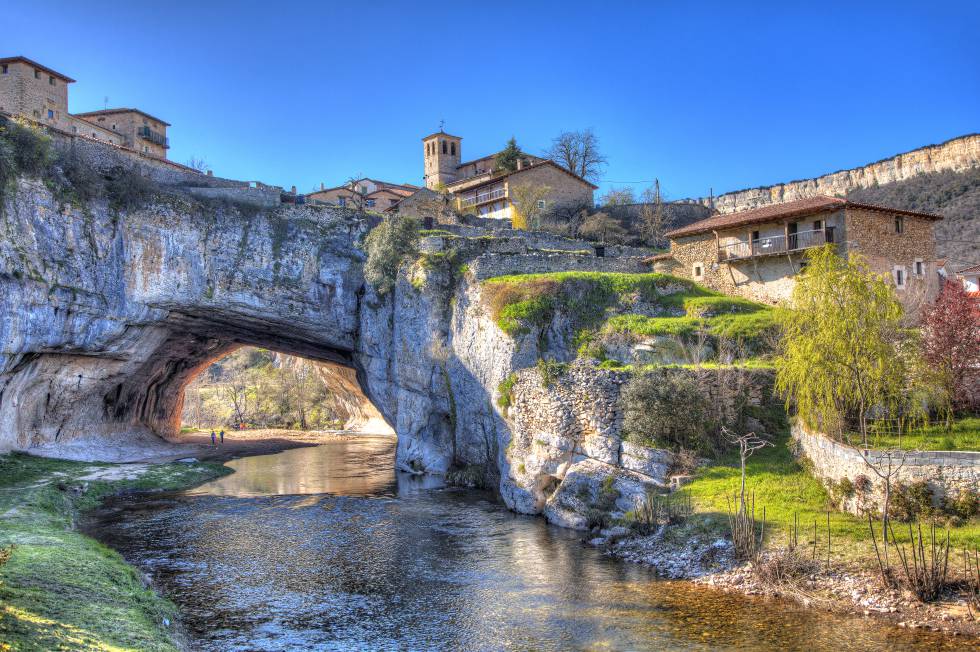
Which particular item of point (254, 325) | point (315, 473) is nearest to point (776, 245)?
point (315, 473)

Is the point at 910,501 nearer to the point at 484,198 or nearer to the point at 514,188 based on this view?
the point at 514,188

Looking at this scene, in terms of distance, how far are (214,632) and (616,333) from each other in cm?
2333

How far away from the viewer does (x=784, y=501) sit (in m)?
22.3

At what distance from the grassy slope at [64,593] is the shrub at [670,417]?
16.8 meters

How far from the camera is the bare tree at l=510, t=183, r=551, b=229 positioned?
6066 cm

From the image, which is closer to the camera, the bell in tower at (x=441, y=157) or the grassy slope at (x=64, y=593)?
the grassy slope at (x=64, y=593)

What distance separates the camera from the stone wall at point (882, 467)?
19.0 meters

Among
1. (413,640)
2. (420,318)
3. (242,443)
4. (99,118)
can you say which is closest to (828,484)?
(413,640)

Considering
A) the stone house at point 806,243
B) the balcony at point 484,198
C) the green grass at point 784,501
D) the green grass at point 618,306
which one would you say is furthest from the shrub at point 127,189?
the green grass at point 784,501

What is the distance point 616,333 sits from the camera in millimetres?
34906

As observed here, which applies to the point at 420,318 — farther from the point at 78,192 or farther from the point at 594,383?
the point at 78,192

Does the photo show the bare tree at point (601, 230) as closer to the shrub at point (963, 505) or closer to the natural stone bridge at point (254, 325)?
the natural stone bridge at point (254, 325)

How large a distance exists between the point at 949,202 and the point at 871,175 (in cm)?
1032

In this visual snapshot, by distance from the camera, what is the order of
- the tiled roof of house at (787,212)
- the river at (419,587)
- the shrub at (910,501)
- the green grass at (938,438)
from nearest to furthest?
the river at (419,587)
the shrub at (910,501)
the green grass at (938,438)
the tiled roof of house at (787,212)
